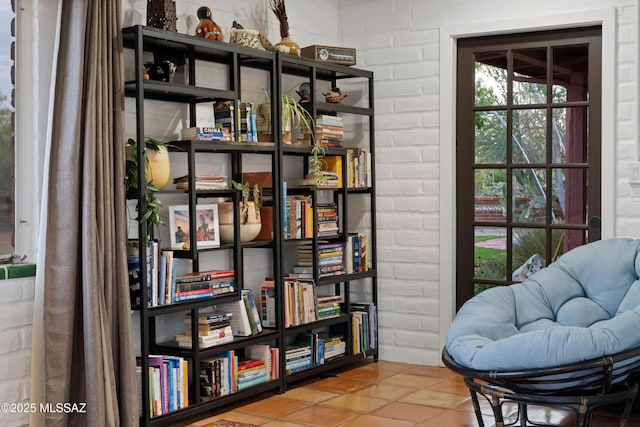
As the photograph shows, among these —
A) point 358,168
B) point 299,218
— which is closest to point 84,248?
point 299,218

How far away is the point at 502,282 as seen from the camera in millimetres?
5297

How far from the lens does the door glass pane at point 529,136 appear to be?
16.8 ft

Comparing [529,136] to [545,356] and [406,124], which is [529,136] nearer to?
[406,124]

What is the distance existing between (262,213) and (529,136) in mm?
1720

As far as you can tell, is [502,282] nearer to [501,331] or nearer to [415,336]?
[415,336]

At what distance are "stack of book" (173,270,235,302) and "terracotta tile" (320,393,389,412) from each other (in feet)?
2.76

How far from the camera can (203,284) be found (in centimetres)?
424

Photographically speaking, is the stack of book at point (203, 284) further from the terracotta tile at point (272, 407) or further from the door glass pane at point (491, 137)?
the door glass pane at point (491, 137)

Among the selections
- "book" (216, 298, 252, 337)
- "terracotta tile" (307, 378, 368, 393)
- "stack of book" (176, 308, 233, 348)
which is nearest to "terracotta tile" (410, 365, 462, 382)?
"terracotta tile" (307, 378, 368, 393)

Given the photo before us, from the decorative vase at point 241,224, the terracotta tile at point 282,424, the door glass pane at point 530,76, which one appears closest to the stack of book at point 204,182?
the decorative vase at point 241,224

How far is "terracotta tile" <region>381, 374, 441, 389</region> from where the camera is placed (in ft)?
16.3

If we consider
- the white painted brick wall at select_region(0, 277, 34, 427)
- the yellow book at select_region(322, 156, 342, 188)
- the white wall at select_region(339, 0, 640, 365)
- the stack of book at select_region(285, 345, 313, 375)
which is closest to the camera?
the white painted brick wall at select_region(0, 277, 34, 427)

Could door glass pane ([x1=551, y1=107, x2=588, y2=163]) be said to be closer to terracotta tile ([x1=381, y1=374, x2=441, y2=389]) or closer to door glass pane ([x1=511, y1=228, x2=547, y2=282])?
door glass pane ([x1=511, y1=228, x2=547, y2=282])

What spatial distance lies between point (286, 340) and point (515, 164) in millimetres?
1785
